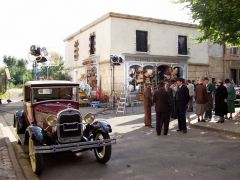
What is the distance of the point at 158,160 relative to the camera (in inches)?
272

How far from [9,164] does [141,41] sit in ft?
59.7

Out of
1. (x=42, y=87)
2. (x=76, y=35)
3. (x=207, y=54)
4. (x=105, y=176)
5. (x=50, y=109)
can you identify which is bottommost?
(x=105, y=176)

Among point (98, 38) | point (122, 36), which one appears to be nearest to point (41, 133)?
point (122, 36)

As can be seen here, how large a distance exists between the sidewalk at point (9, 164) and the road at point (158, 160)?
56 cm

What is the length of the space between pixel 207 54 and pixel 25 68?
56.3 m

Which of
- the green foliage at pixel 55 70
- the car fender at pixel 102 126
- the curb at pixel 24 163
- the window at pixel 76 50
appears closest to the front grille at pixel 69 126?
the car fender at pixel 102 126

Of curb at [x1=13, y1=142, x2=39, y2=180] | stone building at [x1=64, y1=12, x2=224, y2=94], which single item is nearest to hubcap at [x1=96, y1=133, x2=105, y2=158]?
curb at [x1=13, y1=142, x2=39, y2=180]

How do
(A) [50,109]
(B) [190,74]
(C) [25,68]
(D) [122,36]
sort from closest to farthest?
(A) [50,109] < (D) [122,36] < (B) [190,74] < (C) [25,68]

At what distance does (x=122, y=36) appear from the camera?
74.6ft

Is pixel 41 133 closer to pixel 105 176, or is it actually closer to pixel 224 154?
pixel 105 176

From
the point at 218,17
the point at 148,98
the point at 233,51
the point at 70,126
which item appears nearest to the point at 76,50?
the point at 233,51

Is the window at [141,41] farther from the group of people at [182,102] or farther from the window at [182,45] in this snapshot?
the group of people at [182,102]

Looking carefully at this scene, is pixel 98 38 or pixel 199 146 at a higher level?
pixel 98 38

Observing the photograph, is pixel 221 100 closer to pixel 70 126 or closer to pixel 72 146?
pixel 70 126
